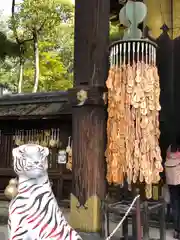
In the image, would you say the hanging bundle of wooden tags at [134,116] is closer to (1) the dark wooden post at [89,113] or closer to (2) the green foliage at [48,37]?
(1) the dark wooden post at [89,113]

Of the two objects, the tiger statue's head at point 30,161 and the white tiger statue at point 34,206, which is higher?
the tiger statue's head at point 30,161

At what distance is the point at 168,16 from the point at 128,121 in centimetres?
365

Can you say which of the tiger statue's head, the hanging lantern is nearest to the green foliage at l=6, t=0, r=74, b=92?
the hanging lantern

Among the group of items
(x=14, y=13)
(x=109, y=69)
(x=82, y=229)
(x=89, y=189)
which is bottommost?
→ (x=82, y=229)

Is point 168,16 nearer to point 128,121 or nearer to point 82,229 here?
point 128,121

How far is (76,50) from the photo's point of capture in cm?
488

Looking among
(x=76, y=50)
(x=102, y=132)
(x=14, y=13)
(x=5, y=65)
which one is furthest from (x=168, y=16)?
(x=5, y=65)

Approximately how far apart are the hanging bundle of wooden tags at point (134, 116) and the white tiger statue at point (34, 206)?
3.75 ft

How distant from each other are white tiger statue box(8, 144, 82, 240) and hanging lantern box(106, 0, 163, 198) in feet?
3.75

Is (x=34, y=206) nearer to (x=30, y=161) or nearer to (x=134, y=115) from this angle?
(x=30, y=161)

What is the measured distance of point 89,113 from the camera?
4.71m

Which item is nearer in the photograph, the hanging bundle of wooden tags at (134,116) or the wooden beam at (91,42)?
the hanging bundle of wooden tags at (134,116)

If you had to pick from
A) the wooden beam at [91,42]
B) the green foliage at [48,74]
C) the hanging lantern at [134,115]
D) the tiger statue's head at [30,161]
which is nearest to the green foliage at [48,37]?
the green foliage at [48,74]

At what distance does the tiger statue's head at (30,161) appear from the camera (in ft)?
10.6
